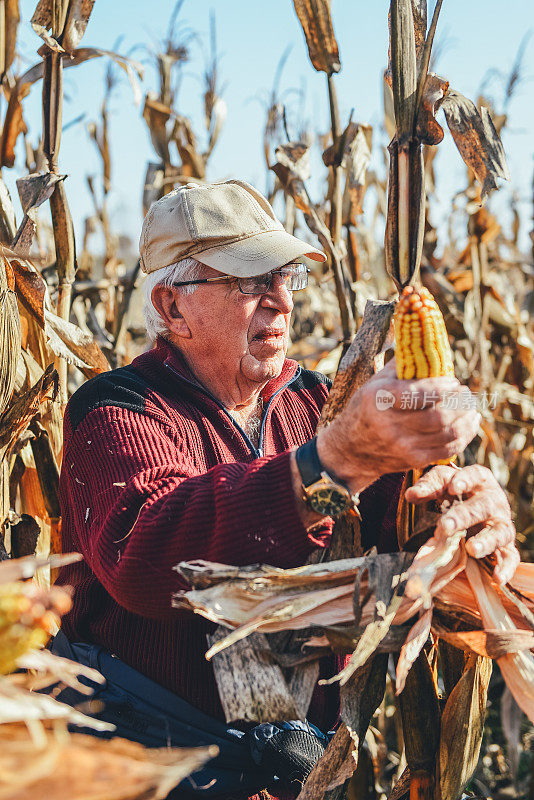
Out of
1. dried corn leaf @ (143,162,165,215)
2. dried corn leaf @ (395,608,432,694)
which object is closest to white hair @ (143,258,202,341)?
dried corn leaf @ (395,608,432,694)

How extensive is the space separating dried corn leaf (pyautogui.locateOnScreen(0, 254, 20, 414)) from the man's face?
0.42 metres

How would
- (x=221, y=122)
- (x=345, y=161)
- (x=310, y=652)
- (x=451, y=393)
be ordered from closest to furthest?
(x=451, y=393) → (x=310, y=652) → (x=345, y=161) → (x=221, y=122)

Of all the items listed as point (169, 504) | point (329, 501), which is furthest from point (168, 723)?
point (329, 501)

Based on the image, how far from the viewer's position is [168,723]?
1467mm

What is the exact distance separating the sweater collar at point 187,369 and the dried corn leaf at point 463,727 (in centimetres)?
81

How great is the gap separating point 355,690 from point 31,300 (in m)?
1.29

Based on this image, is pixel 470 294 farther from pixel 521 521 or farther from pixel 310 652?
pixel 310 652

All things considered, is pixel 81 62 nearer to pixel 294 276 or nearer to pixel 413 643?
pixel 294 276

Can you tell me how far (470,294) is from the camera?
3592 mm

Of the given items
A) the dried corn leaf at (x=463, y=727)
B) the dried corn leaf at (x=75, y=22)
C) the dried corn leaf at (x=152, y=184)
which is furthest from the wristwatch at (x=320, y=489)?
the dried corn leaf at (x=152, y=184)

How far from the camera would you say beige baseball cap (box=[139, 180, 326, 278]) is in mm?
1767

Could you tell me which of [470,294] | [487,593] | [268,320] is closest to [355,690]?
[487,593]

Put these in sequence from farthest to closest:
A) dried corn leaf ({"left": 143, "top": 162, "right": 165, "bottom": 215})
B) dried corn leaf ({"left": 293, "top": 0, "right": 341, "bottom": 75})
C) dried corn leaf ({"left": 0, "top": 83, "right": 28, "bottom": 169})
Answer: dried corn leaf ({"left": 143, "top": 162, "right": 165, "bottom": 215}) < dried corn leaf ({"left": 0, "top": 83, "right": 28, "bottom": 169}) < dried corn leaf ({"left": 293, "top": 0, "right": 341, "bottom": 75})

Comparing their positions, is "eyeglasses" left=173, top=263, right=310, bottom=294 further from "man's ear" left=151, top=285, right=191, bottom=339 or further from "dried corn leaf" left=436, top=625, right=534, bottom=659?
"dried corn leaf" left=436, top=625, right=534, bottom=659
